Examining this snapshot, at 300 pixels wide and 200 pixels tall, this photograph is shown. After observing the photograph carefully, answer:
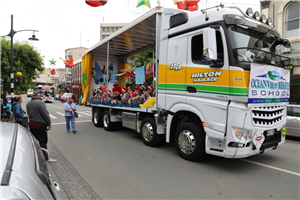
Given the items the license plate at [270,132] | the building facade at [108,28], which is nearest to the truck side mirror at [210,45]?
the license plate at [270,132]

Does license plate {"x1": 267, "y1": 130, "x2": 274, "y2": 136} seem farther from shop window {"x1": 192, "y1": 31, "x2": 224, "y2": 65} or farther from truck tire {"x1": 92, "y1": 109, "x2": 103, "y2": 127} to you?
truck tire {"x1": 92, "y1": 109, "x2": 103, "y2": 127}

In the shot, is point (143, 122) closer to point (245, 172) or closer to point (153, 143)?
point (153, 143)

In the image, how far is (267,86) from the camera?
4.48 m

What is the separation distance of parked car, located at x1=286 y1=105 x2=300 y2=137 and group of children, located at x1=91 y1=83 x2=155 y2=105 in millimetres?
5489

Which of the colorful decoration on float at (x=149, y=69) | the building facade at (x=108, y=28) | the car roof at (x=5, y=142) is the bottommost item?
the car roof at (x=5, y=142)

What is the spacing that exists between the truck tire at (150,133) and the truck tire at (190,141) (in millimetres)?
1064

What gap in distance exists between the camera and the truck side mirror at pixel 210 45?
4.23 meters

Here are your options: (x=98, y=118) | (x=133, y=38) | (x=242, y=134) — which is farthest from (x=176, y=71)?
(x=98, y=118)

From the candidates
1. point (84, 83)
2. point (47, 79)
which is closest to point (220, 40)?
point (84, 83)

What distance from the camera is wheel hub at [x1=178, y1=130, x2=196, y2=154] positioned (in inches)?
200

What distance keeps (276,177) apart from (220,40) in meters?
3.08

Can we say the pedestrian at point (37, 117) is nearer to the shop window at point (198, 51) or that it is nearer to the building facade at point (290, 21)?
the shop window at point (198, 51)

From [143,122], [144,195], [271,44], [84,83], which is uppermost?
[271,44]

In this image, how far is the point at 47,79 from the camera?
92.2 metres
